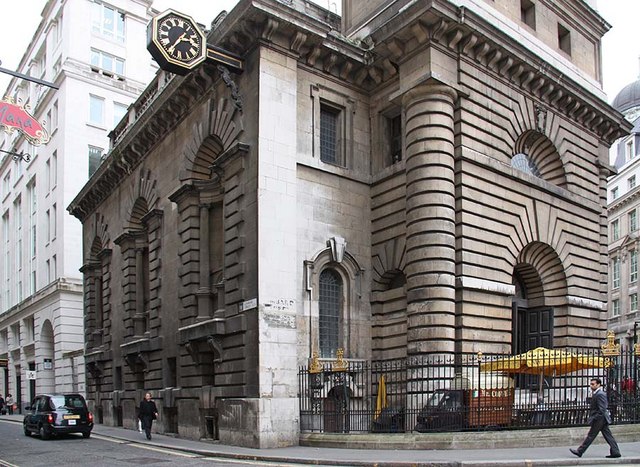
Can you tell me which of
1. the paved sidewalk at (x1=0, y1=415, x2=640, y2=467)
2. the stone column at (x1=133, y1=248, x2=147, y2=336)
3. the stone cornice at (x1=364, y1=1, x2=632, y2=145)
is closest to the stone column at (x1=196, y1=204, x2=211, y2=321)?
the paved sidewalk at (x1=0, y1=415, x2=640, y2=467)

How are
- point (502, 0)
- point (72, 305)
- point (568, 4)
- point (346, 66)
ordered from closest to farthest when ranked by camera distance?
point (346, 66) < point (502, 0) < point (568, 4) < point (72, 305)

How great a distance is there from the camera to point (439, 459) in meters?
15.6

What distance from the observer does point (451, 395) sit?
19.4m

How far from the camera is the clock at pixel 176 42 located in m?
22.4

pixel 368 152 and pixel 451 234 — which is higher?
pixel 368 152

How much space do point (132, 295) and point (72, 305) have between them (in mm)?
18637

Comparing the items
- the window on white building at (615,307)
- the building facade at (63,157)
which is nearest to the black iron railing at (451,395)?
the building facade at (63,157)

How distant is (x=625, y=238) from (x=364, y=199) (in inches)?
2218

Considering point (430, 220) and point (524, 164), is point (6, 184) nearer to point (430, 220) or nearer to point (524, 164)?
point (524, 164)

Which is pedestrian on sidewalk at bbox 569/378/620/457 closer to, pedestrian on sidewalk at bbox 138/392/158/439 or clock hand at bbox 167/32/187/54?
pedestrian on sidewalk at bbox 138/392/158/439

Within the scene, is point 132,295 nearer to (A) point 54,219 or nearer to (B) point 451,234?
(B) point 451,234

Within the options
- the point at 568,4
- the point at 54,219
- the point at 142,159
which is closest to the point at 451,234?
the point at 568,4

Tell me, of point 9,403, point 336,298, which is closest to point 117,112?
point 9,403

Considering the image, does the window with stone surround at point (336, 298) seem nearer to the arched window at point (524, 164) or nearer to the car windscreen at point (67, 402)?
the arched window at point (524, 164)
